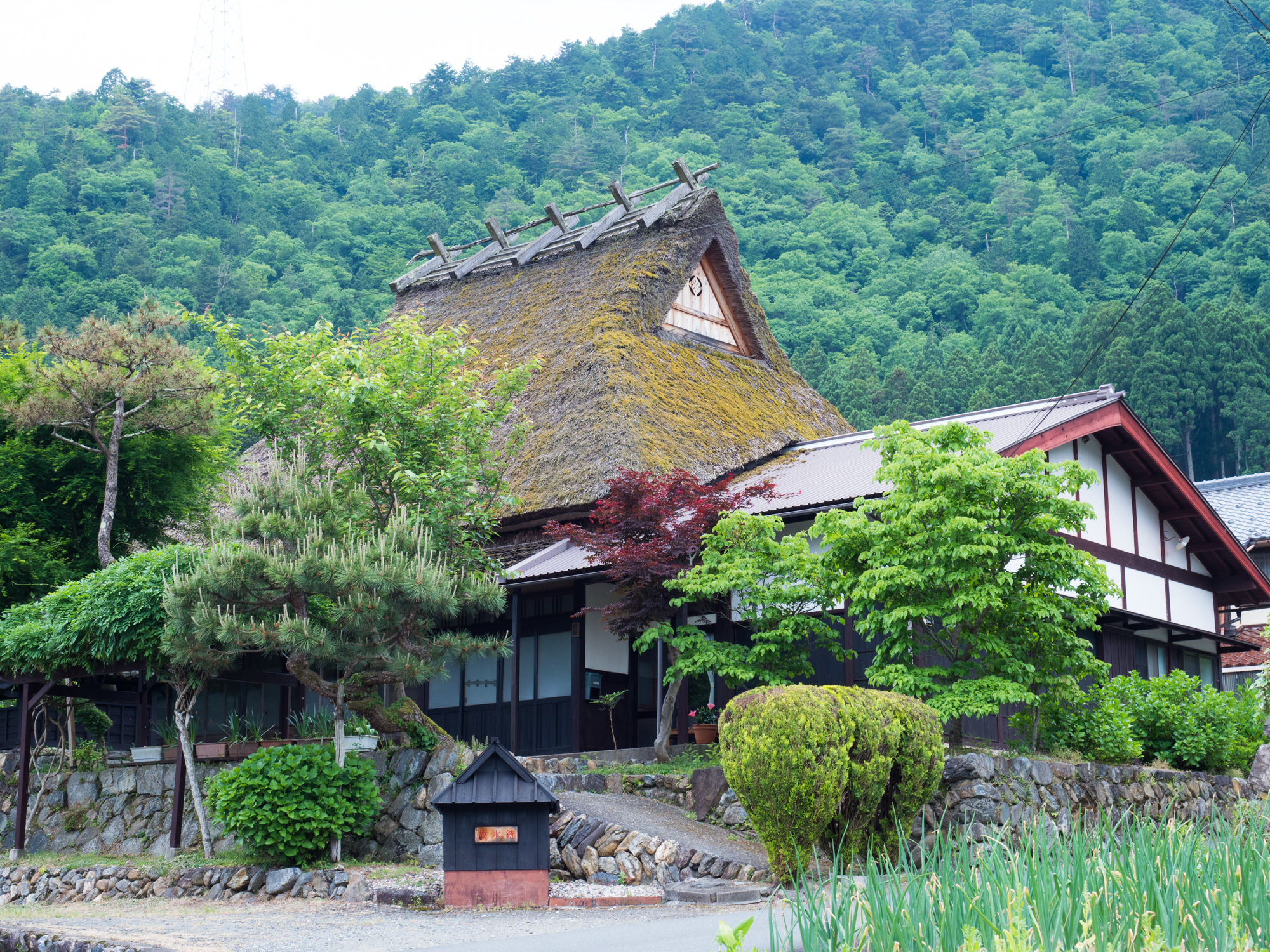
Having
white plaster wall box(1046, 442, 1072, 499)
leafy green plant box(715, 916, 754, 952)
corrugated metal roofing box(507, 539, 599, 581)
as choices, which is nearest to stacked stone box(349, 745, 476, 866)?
corrugated metal roofing box(507, 539, 599, 581)

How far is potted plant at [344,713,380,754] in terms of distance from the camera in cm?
1182

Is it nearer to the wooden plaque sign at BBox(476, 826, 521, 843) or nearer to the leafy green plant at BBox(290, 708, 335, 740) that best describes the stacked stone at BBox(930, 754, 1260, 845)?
the wooden plaque sign at BBox(476, 826, 521, 843)

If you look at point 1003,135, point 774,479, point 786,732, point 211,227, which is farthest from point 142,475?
point 1003,135

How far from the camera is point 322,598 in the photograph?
38.3ft

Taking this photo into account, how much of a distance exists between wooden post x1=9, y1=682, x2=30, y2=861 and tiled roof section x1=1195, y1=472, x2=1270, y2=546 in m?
21.9

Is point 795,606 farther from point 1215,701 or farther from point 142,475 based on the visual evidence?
point 142,475

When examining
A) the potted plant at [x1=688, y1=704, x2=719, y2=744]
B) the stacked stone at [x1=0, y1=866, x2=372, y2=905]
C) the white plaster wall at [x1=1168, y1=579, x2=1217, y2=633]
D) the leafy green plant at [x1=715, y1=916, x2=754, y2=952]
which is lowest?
the stacked stone at [x1=0, y1=866, x2=372, y2=905]

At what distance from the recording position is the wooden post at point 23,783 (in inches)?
526

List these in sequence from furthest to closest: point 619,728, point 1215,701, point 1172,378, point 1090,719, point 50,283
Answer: point 50,283 → point 1172,378 → point 619,728 → point 1215,701 → point 1090,719

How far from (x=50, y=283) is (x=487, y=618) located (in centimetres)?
3327

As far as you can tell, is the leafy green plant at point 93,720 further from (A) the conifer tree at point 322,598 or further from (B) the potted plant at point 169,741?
(A) the conifer tree at point 322,598

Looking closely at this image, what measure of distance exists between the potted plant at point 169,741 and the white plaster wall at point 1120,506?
12.6 meters

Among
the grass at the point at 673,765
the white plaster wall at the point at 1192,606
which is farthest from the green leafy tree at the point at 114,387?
the white plaster wall at the point at 1192,606

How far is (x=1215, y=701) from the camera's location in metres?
14.1
